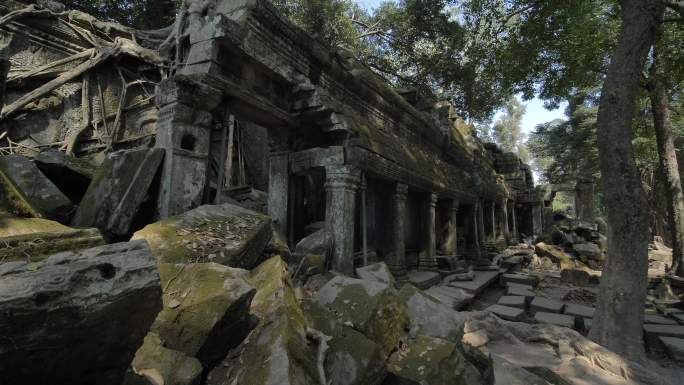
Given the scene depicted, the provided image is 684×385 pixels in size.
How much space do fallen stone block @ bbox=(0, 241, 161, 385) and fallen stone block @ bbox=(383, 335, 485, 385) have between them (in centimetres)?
157

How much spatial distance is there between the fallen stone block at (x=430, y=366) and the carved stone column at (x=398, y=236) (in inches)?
146

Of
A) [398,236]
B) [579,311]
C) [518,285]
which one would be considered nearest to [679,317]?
[579,311]

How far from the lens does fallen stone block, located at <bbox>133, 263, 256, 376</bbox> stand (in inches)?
69.1

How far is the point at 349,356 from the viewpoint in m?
2.07

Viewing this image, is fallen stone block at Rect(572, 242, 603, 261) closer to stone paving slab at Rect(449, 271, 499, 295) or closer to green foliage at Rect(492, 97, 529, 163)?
stone paving slab at Rect(449, 271, 499, 295)

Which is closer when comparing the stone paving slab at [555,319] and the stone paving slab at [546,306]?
the stone paving slab at [555,319]

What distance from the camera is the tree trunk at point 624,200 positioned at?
4277mm

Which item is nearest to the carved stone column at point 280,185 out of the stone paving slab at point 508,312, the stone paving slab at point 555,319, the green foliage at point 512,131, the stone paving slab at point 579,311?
the stone paving slab at point 508,312

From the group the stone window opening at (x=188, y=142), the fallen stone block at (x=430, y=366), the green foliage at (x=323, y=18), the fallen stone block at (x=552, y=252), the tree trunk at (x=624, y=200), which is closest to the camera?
the fallen stone block at (x=430, y=366)

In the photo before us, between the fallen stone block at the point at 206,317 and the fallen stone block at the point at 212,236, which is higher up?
the fallen stone block at the point at 212,236

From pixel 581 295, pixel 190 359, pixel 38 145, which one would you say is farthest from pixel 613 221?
pixel 38 145

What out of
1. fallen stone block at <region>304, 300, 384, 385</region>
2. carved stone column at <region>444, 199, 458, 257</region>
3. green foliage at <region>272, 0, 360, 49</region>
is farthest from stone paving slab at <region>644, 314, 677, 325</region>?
green foliage at <region>272, 0, 360, 49</region>

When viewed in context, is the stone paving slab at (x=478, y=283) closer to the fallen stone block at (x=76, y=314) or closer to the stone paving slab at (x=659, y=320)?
the stone paving slab at (x=659, y=320)

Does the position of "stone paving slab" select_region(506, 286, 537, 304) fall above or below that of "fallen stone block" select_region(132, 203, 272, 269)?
below
